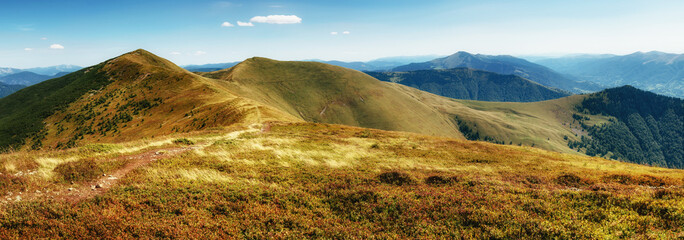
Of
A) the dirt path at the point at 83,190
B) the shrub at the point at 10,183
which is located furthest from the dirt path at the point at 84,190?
the shrub at the point at 10,183

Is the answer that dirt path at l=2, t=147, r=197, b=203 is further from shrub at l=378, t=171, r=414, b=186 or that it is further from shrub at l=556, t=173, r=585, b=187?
shrub at l=556, t=173, r=585, b=187

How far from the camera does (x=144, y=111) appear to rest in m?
75.9

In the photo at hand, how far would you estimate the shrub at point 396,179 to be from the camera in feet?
55.7

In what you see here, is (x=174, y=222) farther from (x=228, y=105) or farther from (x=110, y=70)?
(x=110, y=70)

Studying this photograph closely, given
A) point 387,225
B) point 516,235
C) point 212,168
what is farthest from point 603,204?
point 212,168

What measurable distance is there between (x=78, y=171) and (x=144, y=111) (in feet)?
247

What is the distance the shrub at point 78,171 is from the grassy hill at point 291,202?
0.05 meters

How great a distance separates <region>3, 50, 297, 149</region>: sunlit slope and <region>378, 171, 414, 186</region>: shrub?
1526 inches

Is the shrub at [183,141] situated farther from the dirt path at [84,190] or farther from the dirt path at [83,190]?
the dirt path at [84,190]

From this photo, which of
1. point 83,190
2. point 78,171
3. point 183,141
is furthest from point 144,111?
point 83,190

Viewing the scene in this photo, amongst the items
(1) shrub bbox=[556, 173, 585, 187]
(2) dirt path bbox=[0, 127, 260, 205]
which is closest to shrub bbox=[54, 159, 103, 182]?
(2) dirt path bbox=[0, 127, 260, 205]

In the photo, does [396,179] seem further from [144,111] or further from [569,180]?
[144,111]

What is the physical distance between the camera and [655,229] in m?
10.3

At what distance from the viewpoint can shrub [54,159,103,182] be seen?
13.9 meters
